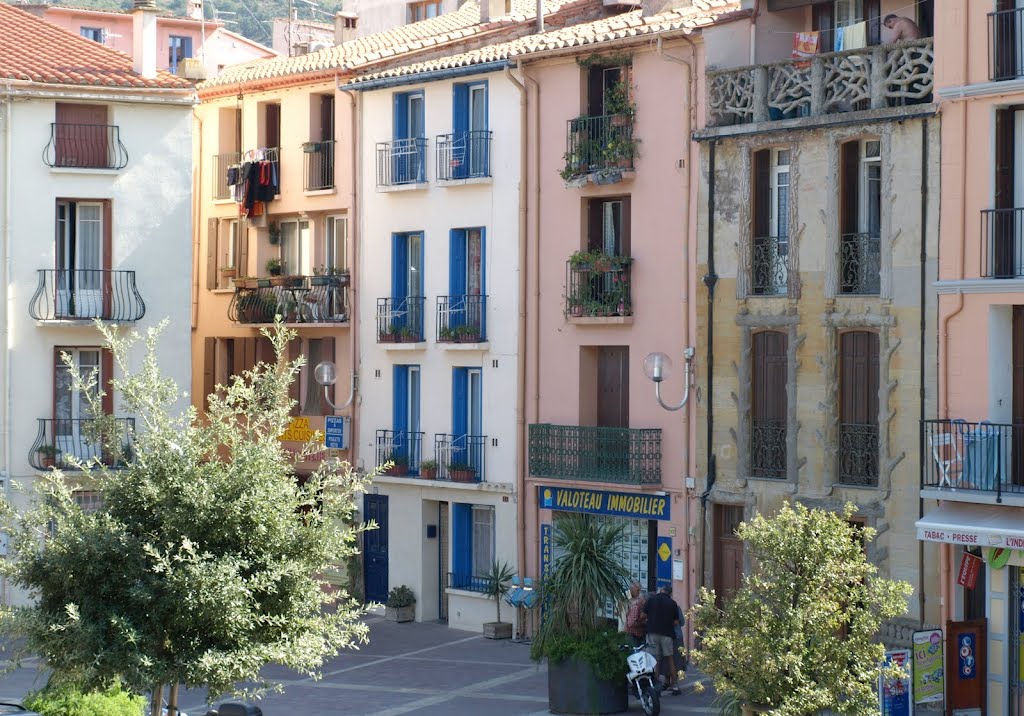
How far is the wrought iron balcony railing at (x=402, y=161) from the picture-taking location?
36125 millimetres

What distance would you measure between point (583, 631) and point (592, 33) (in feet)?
41.8

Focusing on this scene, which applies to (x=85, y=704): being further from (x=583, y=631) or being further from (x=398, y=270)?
(x=398, y=270)

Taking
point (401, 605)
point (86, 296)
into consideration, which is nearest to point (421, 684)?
point (401, 605)

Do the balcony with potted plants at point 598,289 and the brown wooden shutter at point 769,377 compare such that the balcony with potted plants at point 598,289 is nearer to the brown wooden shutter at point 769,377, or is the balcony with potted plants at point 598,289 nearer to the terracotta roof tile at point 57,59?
the brown wooden shutter at point 769,377

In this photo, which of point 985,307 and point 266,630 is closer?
point 266,630

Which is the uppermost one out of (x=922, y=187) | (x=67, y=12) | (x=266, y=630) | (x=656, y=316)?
(x=67, y=12)

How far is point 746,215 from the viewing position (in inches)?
1175

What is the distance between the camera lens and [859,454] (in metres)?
28.2

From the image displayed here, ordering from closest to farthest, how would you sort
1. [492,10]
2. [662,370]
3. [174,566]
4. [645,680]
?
[174,566]
[645,680]
[662,370]
[492,10]

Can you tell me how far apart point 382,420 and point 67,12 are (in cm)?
2976

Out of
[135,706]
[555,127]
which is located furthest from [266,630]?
[555,127]

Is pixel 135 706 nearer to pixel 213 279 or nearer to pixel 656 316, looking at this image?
pixel 656 316

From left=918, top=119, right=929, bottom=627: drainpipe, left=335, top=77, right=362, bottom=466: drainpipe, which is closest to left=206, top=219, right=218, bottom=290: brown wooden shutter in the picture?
left=335, top=77, right=362, bottom=466: drainpipe

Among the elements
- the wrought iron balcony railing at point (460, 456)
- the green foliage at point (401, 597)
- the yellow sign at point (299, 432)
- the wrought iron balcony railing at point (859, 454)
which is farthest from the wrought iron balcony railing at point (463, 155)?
the wrought iron balcony railing at point (859, 454)
